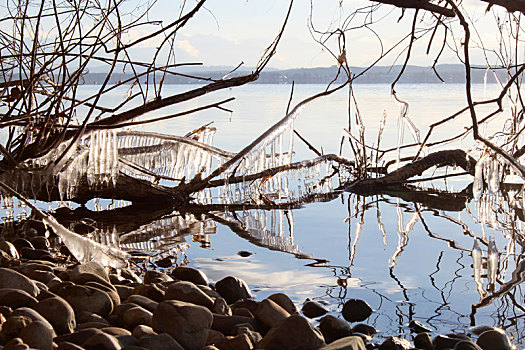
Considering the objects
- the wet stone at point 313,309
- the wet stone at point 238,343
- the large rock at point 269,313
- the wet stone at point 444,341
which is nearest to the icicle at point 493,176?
the wet stone at point 313,309

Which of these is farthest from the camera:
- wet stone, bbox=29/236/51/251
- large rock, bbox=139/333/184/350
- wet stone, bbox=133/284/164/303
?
wet stone, bbox=29/236/51/251

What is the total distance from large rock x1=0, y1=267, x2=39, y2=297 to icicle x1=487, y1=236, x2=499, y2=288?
2445 millimetres

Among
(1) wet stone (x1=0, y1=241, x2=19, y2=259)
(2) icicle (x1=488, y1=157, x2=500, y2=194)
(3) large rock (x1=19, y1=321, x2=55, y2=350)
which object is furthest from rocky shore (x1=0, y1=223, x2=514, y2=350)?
(2) icicle (x1=488, y1=157, x2=500, y2=194)

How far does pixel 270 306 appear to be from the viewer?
281 centimetres

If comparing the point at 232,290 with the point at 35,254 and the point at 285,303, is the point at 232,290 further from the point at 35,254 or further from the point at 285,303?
the point at 35,254

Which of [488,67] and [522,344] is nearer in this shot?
[522,344]

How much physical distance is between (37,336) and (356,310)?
155cm

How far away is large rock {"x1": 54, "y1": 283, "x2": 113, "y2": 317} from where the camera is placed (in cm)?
269

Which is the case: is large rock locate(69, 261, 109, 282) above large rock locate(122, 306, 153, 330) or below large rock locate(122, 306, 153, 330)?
above

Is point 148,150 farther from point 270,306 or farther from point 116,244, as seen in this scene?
point 270,306

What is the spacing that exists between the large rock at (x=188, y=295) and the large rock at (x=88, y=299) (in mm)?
278

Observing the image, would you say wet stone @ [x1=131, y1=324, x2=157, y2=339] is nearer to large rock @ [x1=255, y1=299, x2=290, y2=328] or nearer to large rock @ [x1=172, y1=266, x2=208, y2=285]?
large rock @ [x1=255, y1=299, x2=290, y2=328]

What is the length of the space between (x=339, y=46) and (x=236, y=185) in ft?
8.29

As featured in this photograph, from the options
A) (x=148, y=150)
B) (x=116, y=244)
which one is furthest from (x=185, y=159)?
(x=116, y=244)
